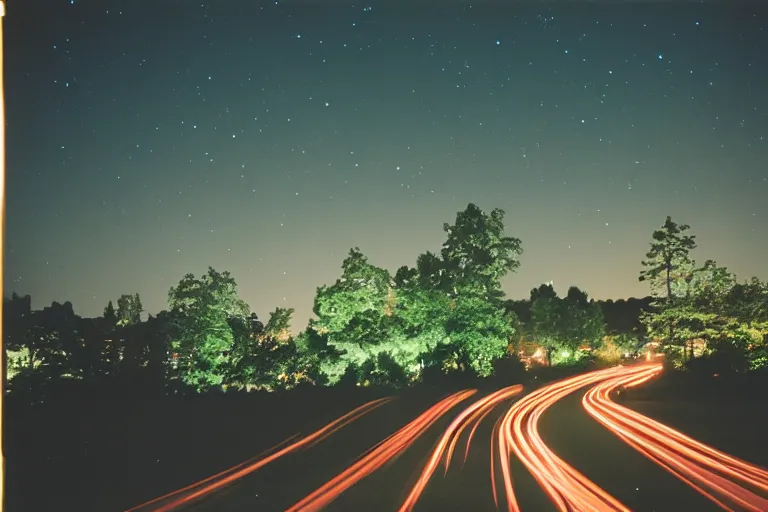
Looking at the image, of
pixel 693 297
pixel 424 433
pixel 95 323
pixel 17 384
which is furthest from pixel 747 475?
pixel 693 297

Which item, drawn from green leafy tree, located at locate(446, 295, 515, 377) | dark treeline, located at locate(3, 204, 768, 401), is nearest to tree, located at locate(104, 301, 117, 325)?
dark treeline, located at locate(3, 204, 768, 401)

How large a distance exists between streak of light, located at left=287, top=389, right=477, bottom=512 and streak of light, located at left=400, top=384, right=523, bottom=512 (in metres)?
0.77

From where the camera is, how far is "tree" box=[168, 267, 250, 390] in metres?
32.7

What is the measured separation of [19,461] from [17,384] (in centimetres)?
1077

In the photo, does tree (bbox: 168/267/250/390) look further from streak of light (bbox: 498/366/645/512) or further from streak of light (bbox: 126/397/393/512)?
streak of light (bbox: 498/366/645/512)

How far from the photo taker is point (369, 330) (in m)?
36.6

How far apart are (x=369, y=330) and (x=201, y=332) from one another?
10287 mm

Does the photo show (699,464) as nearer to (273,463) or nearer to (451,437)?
(451,437)

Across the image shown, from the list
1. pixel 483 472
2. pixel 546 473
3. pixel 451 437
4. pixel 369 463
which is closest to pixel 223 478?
pixel 369 463

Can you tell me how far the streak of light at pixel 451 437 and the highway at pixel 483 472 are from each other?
0.03 m

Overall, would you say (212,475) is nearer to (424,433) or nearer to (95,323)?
(424,433)

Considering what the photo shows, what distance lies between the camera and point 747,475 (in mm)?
9844

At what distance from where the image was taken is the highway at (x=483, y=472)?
8234mm

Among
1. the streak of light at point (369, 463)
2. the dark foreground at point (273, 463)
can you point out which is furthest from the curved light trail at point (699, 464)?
the streak of light at point (369, 463)
